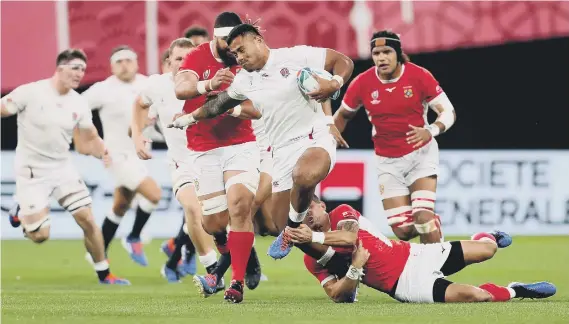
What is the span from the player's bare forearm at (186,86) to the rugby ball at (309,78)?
3.20ft

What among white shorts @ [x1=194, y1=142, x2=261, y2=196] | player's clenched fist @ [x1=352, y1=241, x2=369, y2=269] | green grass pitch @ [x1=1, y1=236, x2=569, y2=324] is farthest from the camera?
white shorts @ [x1=194, y1=142, x2=261, y2=196]

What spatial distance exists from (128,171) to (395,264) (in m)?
5.37

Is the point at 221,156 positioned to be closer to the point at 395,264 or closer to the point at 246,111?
the point at 246,111

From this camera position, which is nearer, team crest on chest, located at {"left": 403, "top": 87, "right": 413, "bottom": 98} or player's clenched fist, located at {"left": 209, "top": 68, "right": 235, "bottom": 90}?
player's clenched fist, located at {"left": 209, "top": 68, "right": 235, "bottom": 90}

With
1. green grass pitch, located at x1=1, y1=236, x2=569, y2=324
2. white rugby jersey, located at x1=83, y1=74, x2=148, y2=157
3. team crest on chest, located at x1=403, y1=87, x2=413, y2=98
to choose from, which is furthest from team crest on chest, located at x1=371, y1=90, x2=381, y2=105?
white rugby jersey, located at x1=83, y1=74, x2=148, y2=157

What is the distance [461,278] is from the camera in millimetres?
12195

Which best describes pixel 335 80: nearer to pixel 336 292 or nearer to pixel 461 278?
pixel 336 292

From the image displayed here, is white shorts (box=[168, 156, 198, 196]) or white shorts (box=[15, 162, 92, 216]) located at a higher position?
white shorts (box=[168, 156, 198, 196])

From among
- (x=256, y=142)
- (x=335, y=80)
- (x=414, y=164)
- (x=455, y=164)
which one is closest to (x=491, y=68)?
(x=455, y=164)

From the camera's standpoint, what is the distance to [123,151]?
1409 cm

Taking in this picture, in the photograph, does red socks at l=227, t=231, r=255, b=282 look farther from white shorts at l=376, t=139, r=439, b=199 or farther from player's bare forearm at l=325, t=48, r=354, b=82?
white shorts at l=376, t=139, r=439, b=199

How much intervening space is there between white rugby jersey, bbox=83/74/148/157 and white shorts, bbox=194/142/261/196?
3.83 metres

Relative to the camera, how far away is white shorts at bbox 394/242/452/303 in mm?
9008

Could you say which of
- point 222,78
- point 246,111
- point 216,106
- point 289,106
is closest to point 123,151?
point 246,111
